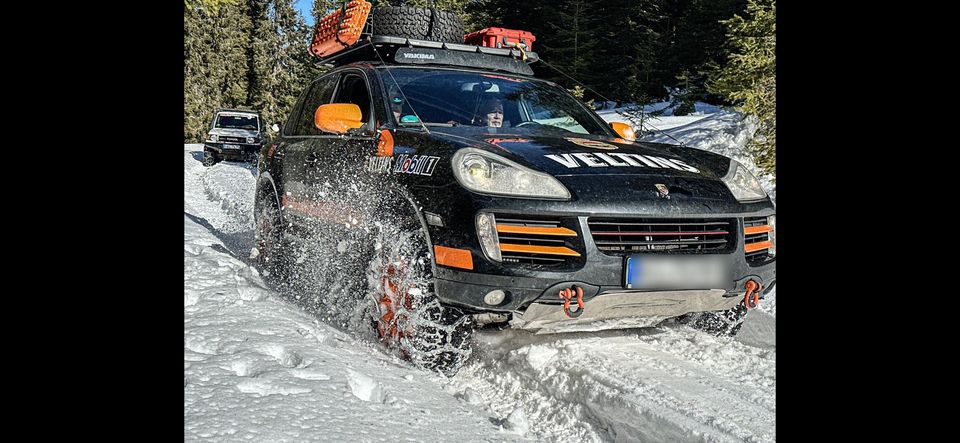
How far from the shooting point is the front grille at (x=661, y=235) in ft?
9.70

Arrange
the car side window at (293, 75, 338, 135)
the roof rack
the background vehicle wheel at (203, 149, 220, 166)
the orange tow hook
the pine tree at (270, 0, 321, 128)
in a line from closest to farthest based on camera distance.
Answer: the orange tow hook → the roof rack → the car side window at (293, 75, 338, 135) → the background vehicle wheel at (203, 149, 220, 166) → the pine tree at (270, 0, 321, 128)

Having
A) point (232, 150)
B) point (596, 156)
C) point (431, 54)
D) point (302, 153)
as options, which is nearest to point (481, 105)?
point (431, 54)

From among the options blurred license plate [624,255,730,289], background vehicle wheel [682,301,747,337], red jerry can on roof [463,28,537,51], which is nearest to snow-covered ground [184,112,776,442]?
background vehicle wheel [682,301,747,337]

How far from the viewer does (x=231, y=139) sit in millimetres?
20766

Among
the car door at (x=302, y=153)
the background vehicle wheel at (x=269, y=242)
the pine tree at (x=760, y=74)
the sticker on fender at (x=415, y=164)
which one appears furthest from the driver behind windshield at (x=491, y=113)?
the pine tree at (x=760, y=74)

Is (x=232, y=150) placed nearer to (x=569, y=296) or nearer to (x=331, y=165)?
(x=331, y=165)

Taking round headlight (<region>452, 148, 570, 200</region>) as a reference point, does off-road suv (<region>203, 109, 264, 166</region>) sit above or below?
above

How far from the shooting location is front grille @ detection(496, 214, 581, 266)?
2918mm

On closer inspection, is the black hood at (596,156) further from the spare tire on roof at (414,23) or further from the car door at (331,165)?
the spare tire on roof at (414,23)

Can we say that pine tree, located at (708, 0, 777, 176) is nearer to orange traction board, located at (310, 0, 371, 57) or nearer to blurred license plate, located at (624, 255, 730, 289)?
orange traction board, located at (310, 0, 371, 57)

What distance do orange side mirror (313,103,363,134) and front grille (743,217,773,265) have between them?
6.58 feet
